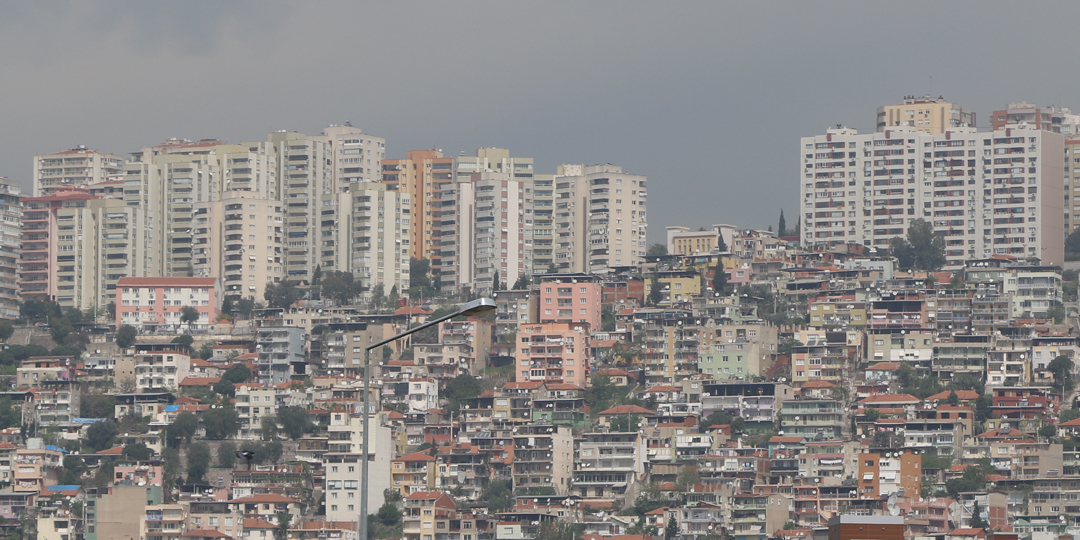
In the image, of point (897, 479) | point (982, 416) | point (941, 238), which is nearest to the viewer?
point (897, 479)

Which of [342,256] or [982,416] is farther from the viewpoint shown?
[342,256]

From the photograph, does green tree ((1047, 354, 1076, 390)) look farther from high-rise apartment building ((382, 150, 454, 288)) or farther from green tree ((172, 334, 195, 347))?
high-rise apartment building ((382, 150, 454, 288))

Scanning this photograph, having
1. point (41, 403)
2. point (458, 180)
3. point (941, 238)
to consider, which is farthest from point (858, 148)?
point (41, 403)

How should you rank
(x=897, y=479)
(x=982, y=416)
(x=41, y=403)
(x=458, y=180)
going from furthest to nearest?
(x=458, y=180)
(x=41, y=403)
(x=982, y=416)
(x=897, y=479)

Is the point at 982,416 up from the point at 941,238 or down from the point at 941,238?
down

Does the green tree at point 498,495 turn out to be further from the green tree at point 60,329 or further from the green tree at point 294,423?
the green tree at point 60,329

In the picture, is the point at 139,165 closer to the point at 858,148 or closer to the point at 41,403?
the point at 41,403
